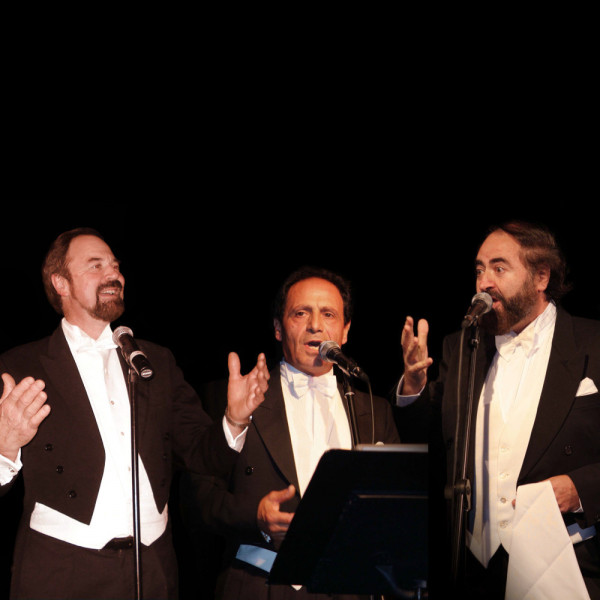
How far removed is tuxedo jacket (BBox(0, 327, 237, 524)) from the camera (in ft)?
9.30

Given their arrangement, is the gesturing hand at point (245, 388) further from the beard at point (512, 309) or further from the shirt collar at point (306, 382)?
the beard at point (512, 309)

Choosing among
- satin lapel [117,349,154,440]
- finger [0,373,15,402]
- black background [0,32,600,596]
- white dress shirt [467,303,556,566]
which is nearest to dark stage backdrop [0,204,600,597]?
black background [0,32,600,596]

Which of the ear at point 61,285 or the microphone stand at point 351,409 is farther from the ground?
the ear at point 61,285

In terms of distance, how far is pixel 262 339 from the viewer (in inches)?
167

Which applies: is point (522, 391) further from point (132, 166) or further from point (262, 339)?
point (132, 166)

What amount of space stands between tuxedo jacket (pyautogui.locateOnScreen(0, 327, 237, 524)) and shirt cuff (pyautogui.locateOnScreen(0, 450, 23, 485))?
1.2 inches

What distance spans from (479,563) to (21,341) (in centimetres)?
233

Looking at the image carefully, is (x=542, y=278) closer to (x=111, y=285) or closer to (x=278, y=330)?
(x=278, y=330)

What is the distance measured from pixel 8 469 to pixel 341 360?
4.12 ft

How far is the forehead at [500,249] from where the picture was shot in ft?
11.6

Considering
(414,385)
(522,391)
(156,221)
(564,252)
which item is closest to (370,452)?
(414,385)

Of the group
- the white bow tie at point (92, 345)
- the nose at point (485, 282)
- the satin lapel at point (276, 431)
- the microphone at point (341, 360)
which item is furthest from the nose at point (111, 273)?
the nose at point (485, 282)

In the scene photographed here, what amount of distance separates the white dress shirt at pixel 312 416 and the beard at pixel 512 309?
31.2 inches

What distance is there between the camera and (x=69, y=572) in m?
2.73
